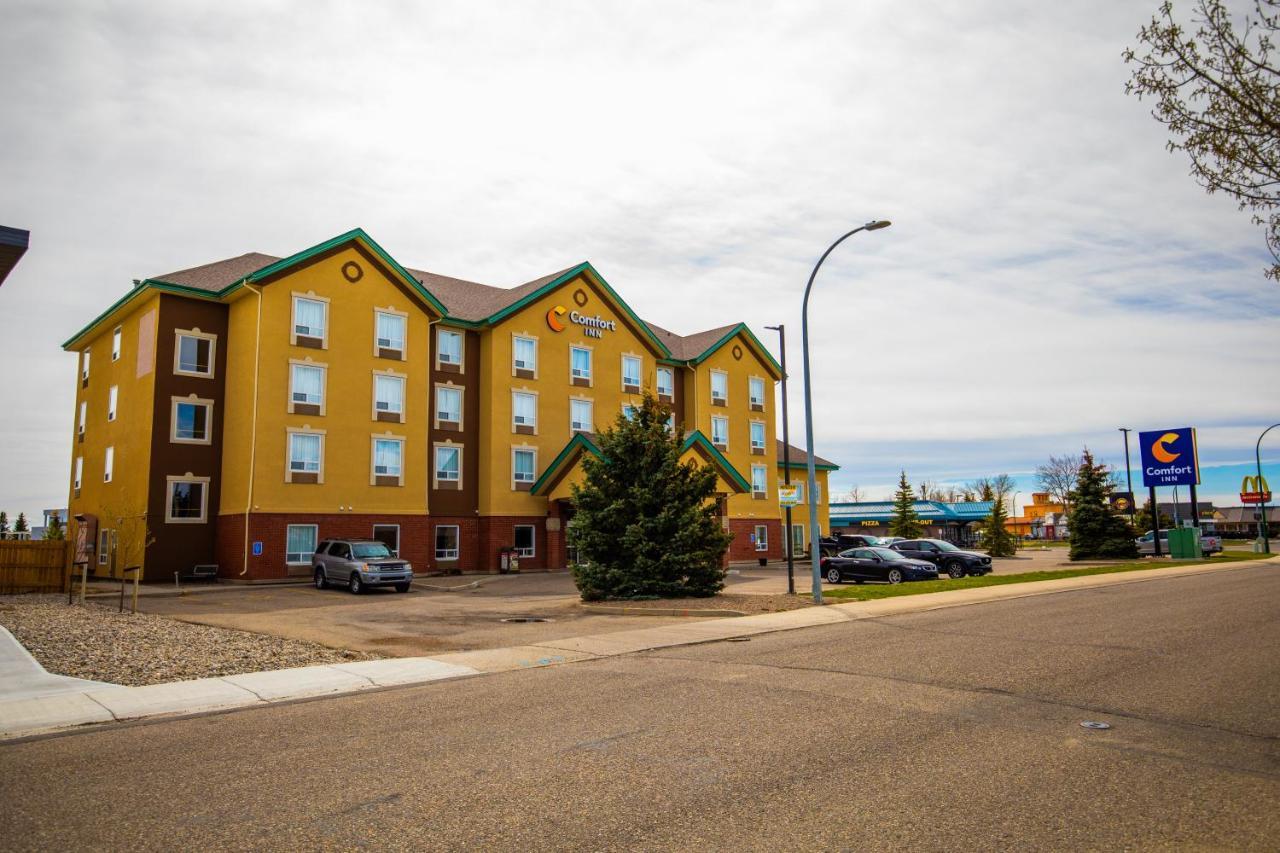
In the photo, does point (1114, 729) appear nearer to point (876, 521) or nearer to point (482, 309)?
point (482, 309)

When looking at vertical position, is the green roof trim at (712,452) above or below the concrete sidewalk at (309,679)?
Answer: above

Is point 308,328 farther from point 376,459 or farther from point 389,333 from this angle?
point 376,459

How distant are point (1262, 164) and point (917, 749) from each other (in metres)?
5.85

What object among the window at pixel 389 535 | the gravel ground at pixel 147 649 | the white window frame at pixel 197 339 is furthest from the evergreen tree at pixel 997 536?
the gravel ground at pixel 147 649

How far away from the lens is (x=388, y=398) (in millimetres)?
37906

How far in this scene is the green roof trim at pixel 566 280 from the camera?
1631 inches

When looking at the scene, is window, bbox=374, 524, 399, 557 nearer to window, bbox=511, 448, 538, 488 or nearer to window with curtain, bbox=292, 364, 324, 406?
window with curtain, bbox=292, 364, 324, 406

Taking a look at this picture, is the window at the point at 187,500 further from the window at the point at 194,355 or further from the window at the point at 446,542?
the window at the point at 446,542

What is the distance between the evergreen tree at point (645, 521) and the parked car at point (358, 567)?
8.60 metres

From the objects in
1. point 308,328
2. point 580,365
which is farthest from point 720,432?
point 308,328

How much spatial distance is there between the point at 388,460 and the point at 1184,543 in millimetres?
41948

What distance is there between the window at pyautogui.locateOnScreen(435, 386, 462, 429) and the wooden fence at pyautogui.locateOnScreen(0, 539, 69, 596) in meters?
16.9

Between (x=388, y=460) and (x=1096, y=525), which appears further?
(x=1096, y=525)

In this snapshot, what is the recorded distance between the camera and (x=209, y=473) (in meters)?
35.3
